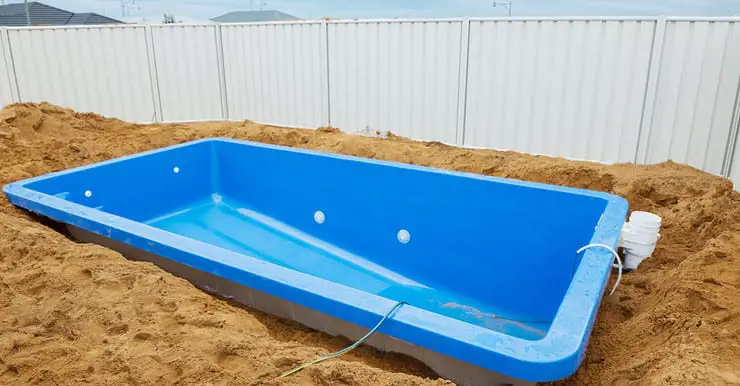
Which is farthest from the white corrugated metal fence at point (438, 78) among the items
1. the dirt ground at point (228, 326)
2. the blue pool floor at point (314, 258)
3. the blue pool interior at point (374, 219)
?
the blue pool floor at point (314, 258)

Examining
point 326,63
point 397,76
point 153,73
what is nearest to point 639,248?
point 397,76

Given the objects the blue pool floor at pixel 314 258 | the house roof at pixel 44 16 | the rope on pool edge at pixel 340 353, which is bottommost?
the blue pool floor at pixel 314 258

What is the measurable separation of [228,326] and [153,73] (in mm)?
5561

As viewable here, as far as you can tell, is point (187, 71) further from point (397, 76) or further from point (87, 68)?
point (397, 76)

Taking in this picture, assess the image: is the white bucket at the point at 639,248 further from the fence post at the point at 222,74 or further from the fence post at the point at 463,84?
the fence post at the point at 222,74

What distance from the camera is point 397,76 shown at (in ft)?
17.4

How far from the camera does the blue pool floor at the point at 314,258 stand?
102 inches

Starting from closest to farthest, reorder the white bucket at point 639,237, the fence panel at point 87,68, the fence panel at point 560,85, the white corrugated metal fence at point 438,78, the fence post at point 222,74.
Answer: the white bucket at point 639,237 < the white corrugated metal fence at point 438,78 < the fence panel at point 560,85 < the fence panel at point 87,68 < the fence post at point 222,74

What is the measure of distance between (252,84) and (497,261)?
4.66 metres

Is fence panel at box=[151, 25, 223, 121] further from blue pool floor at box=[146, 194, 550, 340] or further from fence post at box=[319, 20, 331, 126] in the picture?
blue pool floor at box=[146, 194, 550, 340]

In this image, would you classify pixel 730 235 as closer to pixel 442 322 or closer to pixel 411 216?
pixel 411 216

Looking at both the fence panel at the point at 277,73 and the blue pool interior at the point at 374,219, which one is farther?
the fence panel at the point at 277,73

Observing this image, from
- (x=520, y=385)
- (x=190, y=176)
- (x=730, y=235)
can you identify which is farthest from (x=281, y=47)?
(x=520, y=385)

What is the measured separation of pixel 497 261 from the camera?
2.62 m
